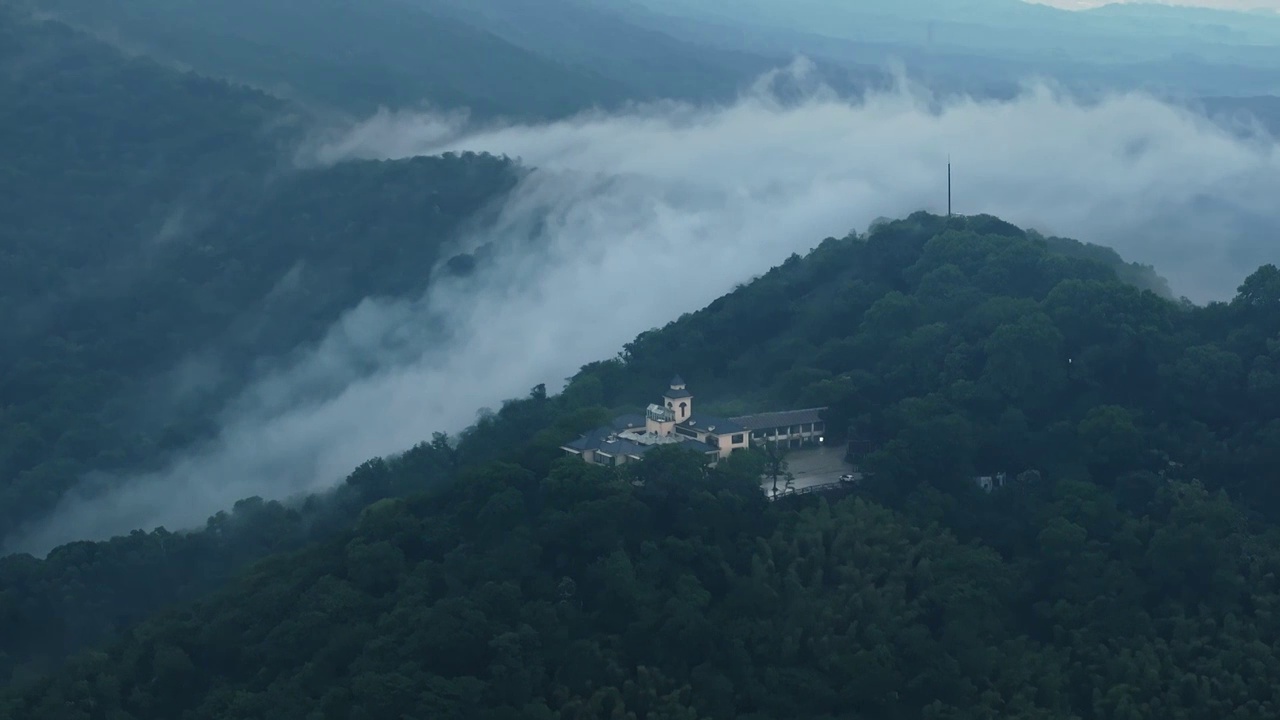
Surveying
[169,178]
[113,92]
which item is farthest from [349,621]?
[113,92]

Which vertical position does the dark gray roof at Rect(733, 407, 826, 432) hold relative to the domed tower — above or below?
below

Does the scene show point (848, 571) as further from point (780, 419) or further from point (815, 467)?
point (780, 419)

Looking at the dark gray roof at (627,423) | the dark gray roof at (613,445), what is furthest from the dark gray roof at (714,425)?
the dark gray roof at (627,423)

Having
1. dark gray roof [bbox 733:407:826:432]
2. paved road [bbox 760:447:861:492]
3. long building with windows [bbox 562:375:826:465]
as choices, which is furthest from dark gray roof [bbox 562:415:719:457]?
paved road [bbox 760:447:861:492]

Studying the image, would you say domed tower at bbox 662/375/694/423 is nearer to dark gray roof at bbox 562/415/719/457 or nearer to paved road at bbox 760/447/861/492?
dark gray roof at bbox 562/415/719/457

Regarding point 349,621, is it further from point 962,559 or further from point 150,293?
point 150,293

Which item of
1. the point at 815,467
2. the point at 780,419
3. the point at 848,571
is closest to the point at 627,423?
the point at 780,419

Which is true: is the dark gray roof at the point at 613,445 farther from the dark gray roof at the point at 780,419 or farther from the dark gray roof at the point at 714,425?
the dark gray roof at the point at 780,419
